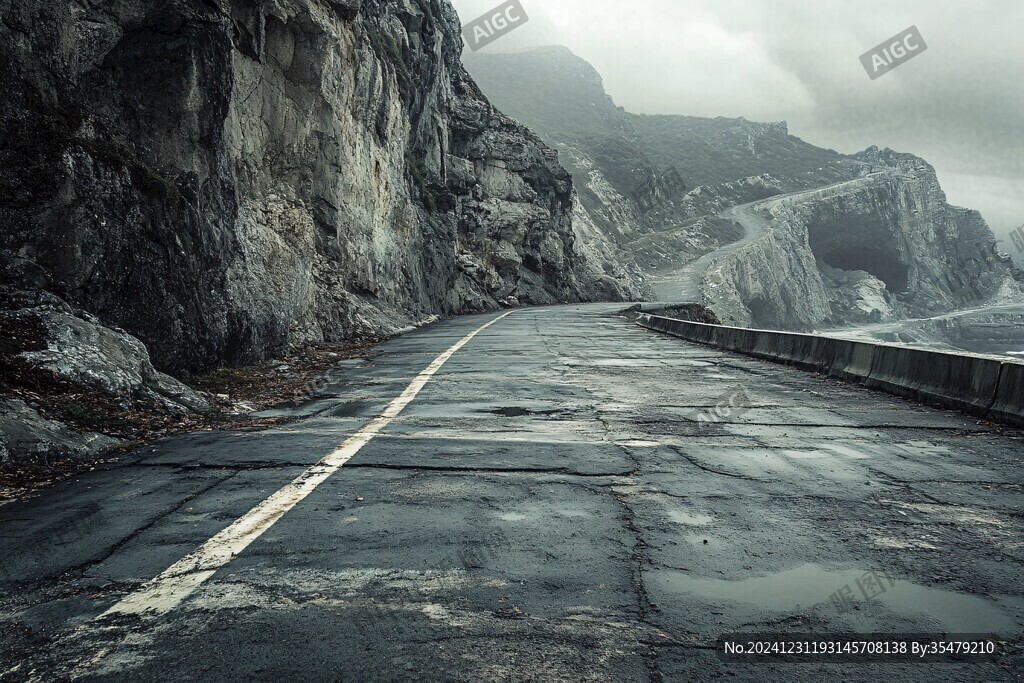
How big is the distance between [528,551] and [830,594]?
141cm

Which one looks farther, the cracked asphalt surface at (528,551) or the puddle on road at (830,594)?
the puddle on road at (830,594)

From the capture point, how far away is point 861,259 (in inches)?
6905

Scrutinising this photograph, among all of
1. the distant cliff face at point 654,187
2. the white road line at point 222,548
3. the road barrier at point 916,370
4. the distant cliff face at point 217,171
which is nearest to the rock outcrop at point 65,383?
the distant cliff face at point 217,171

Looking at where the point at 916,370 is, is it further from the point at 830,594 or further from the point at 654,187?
the point at 654,187

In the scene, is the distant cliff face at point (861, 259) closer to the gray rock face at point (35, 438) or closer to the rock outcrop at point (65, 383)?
the rock outcrop at point (65, 383)

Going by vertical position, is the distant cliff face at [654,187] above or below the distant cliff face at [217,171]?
above

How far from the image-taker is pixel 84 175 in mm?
9062

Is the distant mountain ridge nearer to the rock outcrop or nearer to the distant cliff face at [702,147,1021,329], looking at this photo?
the distant cliff face at [702,147,1021,329]

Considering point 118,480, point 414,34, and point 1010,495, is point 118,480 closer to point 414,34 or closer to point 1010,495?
point 1010,495

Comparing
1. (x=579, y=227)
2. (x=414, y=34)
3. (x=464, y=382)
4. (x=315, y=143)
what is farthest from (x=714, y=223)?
(x=464, y=382)

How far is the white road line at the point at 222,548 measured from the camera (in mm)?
3268

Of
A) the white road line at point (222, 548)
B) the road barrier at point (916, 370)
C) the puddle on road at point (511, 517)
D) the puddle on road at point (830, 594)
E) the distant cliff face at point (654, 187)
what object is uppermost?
the distant cliff face at point (654, 187)

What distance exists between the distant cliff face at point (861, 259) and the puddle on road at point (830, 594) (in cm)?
11020

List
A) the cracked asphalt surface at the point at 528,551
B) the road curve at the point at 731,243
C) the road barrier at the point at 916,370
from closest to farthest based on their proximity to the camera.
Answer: the cracked asphalt surface at the point at 528,551, the road barrier at the point at 916,370, the road curve at the point at 731,243
